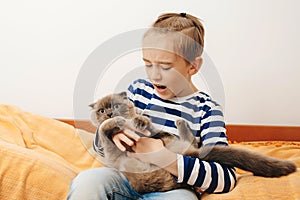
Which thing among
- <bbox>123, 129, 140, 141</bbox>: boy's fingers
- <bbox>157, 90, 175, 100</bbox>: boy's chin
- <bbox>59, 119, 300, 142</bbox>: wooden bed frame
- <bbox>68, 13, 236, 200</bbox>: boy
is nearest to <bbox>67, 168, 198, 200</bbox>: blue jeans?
<bbox>68, 13, 236, 200</bbox>: boy

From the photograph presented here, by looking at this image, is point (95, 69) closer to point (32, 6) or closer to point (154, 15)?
point (154, 15)

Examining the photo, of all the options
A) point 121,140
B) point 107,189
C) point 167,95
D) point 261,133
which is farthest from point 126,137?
point 261,133

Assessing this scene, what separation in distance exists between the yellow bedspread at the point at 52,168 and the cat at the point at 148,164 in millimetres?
40

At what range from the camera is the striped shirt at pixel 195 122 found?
97 cm

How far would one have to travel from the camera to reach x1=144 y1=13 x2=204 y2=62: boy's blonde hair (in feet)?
3.28

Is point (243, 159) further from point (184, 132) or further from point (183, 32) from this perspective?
point (183, 32)

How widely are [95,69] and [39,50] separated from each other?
1.11 meters

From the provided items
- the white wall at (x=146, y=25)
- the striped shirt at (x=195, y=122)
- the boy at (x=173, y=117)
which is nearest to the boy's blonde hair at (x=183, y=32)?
the boy at (x=173, y=117)

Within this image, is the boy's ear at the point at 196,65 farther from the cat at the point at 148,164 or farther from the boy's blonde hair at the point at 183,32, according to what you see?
the cat at the point at 148,164

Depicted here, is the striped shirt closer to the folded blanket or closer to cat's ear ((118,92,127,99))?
cat's ear ((118,92,127,99))

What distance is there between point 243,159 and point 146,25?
1019mm

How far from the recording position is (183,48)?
3.30ft

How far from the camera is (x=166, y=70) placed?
97 centimetres

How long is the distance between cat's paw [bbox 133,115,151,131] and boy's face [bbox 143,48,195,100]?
11 cm
